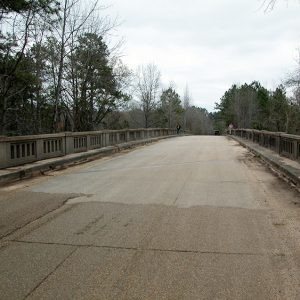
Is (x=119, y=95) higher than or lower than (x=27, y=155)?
higher

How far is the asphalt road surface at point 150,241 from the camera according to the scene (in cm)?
403

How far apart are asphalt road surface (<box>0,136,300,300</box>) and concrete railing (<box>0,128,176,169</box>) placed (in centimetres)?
224

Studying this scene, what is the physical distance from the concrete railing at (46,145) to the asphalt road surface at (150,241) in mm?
2244

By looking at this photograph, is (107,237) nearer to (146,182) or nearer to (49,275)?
(49,275)

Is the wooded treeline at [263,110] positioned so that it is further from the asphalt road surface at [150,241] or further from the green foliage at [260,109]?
the asphalt road surface at [150,241]

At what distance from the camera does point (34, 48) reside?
22531mm

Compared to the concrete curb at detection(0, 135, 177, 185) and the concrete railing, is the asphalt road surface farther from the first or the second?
the concrete railing

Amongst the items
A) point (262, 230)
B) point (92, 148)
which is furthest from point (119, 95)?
point (262, 230)

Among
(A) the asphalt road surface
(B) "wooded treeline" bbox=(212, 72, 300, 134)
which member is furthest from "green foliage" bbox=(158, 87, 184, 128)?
(A) the asphalt road surface

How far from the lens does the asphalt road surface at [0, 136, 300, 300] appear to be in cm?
403

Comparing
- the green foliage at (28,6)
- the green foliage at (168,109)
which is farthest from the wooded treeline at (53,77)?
the green foliage at (168,109)

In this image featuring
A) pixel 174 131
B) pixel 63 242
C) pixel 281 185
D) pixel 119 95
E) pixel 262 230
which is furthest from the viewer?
pixel 174 131

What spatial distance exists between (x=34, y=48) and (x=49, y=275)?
20.0 metres

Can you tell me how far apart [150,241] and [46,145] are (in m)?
9.70
